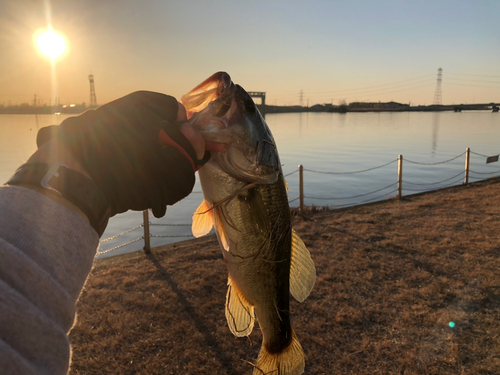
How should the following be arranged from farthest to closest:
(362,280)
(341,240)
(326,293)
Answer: (341,240), (362,280), (326,293)

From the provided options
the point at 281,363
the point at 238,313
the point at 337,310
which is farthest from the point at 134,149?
the point at 337,310

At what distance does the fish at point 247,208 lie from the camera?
1958 millimetres

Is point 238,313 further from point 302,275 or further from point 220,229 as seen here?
point 220,229

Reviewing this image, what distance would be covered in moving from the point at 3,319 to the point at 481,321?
15.7 ft

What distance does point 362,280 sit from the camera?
5020mm

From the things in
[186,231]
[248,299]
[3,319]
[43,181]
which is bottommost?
[186,231]

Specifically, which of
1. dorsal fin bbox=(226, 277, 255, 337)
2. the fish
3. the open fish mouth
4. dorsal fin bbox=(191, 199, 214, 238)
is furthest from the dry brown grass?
the open fish mouth

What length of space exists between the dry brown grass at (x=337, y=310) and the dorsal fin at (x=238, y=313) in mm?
1361

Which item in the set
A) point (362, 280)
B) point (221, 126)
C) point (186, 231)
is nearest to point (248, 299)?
point (221, 126)

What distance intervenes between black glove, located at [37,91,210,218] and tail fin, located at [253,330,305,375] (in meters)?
1.38

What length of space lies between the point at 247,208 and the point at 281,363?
118 centimetres

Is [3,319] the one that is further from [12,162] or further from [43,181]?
[12,162]

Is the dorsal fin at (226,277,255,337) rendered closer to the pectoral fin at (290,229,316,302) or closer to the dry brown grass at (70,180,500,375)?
the pectoral fin at (290,229,316,302)

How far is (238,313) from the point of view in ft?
7.62
